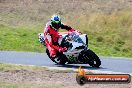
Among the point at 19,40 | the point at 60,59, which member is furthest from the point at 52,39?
the point at 19,40

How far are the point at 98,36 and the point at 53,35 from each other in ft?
40.9

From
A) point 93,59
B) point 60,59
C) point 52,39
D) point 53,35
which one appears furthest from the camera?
point 60,59

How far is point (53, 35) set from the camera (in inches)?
699

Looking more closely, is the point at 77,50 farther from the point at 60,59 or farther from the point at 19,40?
the point at 19,40

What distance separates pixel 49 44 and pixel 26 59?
84.9 inches

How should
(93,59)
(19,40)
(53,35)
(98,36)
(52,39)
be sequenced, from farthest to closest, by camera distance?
(98,36), (19,40), (52,39), (53,35), (93,59)

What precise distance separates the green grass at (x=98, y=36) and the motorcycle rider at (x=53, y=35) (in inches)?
307

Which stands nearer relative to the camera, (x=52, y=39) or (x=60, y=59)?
(x=52, y=39)

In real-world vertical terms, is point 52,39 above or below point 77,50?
above

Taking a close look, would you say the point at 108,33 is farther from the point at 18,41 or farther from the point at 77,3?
the point at 77,3

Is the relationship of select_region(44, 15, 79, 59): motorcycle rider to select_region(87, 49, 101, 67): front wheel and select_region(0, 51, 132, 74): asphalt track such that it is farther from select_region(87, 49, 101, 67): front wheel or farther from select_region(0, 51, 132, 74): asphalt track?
select_region(87, 49, 101, 67): front wheel

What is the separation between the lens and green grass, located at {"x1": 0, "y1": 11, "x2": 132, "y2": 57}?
1054 inches

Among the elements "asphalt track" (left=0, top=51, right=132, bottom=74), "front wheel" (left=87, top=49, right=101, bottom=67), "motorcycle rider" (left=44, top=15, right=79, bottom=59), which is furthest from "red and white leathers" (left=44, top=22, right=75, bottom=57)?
"front wheel" (left=87, top=49, right=101, bottom=67)

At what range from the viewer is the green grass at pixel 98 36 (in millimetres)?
26759
